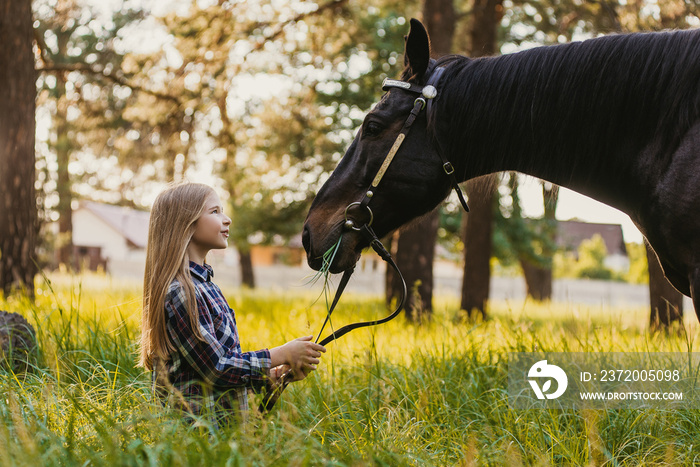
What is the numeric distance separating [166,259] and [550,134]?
1.70 metres

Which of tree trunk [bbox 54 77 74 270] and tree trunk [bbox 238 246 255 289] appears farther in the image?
tree trunk [bbox 238 246 255 289]

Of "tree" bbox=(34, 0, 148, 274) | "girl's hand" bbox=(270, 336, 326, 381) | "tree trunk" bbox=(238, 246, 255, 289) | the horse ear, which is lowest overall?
"tree trunk" bbox=(238, 246, 255, 289)

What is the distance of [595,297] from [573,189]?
21.2 metres

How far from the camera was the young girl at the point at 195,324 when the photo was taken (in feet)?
6.63

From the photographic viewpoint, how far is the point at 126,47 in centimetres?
901

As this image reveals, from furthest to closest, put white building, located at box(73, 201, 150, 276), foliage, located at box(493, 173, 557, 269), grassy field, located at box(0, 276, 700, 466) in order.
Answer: white building, located at box(73, 201, 150, 276), foliage, located at box(493, 173, 557, 269), grassy field, located at box(0, 276, 700, 466)

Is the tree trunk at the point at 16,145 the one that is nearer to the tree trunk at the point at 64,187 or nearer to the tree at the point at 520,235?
the tree trunk at the point at 64,187

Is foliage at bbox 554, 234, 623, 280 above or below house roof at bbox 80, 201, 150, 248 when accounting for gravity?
below

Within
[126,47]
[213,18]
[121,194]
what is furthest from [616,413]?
[121,194]

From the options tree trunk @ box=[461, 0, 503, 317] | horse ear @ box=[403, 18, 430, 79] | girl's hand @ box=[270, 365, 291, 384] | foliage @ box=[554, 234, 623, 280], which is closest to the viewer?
girl's hand @ box=[270, 365, 291, 384]

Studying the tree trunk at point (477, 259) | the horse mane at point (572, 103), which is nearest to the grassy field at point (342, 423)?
the horse mane at point (572, 103)

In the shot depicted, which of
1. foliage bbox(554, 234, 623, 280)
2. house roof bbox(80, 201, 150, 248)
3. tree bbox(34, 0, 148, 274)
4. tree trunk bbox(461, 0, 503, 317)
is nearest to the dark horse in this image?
tree bbox(34, 0, 148, 274)

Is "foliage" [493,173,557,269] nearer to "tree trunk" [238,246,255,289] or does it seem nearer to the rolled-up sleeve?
"tree trunk" [238,246,255,289]

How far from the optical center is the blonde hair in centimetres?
204
